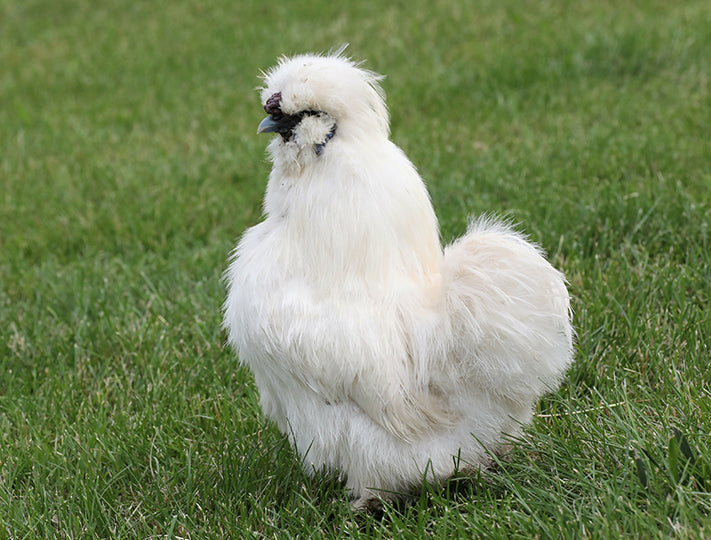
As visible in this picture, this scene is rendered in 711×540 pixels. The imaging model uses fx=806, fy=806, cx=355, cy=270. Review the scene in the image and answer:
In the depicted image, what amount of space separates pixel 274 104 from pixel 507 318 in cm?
97

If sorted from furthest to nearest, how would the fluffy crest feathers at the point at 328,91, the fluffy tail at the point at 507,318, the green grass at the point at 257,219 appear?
the green grass at the point at 257,219 < the fluffy crest feathers at the point at 328,91 < the fluffy tail at the point at 507,318

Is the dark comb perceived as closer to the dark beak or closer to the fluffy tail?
the dark beak

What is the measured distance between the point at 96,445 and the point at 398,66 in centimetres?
530

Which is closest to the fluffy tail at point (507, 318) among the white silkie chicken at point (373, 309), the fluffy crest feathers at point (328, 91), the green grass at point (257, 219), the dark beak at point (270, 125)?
the white silkie chicken at point (373, 309)

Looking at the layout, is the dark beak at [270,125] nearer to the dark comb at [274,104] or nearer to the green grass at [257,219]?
the dark comb at [274,104]

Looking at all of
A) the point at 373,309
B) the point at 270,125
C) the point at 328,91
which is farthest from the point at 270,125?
the point at 373,309

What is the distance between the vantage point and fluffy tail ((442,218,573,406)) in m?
2.35

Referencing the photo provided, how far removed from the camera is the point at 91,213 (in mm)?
5504

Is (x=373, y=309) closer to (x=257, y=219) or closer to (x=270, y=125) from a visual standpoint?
(x=270, y=125)

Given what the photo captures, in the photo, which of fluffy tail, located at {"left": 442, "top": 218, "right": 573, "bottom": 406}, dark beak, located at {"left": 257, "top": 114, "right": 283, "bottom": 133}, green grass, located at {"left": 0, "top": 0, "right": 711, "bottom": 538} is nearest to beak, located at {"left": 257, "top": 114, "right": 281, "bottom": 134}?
dark beak, located at {"left": 257, "top": 114, "right": 283, "bottom": 133}

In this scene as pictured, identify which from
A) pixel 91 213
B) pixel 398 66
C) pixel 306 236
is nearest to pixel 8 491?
pixel 306 236

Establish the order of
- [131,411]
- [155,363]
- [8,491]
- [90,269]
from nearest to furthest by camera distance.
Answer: [8,491], [131,411], [155,363], [90,269]

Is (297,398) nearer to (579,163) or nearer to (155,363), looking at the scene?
(155,363)

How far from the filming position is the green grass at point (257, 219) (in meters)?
2.63
